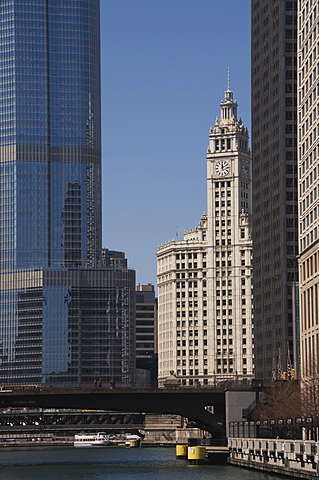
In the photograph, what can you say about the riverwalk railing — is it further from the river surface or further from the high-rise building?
the high-rise building

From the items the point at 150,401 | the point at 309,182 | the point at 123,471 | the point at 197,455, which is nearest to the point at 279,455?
the point at 123,471

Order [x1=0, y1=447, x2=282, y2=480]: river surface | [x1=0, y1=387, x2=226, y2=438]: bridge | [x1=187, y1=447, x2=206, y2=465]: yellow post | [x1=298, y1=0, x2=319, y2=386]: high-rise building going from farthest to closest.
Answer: [x1=0, y1=387, x2=226, y2=438]: bridge → [x1=187, y1=447, x2=206, y2=465]: yellow post → [x1=298, y1=0, x2=319, y2=386]: high-rise building → [x1=0, y1=447, x2=282, y2=480]: river surface

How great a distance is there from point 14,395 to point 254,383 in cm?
3894

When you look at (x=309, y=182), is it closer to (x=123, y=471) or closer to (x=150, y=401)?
(x=123, y=471)

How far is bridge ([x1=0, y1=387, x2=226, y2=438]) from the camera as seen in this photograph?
18675cm

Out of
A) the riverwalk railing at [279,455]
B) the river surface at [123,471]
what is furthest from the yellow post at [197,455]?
the riverwalk railing at [279,455]

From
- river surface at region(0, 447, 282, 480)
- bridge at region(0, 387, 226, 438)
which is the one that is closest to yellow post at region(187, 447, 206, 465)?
river surface at region(0, 447, 282, 480)

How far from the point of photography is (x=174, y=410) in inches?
7470

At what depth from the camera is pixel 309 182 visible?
6319 inches

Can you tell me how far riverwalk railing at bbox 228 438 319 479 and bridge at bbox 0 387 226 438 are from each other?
772 inches

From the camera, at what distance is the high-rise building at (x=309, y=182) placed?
154 m

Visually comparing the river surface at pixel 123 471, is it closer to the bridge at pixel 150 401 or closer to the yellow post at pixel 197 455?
the yellow post at pixel 197 455

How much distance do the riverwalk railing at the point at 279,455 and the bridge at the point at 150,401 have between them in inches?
772

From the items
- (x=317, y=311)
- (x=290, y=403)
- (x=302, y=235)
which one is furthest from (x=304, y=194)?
(x=290, y=403)
